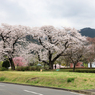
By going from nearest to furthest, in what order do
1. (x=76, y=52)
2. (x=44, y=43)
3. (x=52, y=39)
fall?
1. (x=76, y=52)
2. (x=44, y=43)
3. (x=52, y=39)

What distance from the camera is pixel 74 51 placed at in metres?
44.2

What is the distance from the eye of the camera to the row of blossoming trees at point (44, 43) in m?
43.8

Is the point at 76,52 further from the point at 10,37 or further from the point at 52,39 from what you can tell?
the point at 10,37

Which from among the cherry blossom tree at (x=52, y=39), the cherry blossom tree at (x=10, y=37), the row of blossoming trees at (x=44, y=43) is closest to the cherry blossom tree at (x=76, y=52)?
the row of blossoming trees at (x=44, y=43)

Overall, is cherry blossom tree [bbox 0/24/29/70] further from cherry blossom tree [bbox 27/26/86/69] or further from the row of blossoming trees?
cherry blossom tree [bbox 27/26/86/69]

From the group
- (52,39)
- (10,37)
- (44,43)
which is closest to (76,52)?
(52,39)

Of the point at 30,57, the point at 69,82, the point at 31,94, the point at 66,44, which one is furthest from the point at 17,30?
the point at 31,94

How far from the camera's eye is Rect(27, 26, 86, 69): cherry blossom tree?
44438mm

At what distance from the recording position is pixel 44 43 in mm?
45062

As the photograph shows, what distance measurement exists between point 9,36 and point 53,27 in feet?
39.5

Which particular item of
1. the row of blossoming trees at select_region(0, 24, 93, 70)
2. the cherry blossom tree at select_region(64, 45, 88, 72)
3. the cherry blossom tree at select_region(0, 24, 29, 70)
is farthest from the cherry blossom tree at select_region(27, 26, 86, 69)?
the cherry blossom tree at select_region(0, 24, 29, 70)

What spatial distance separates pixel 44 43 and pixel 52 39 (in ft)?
10.1

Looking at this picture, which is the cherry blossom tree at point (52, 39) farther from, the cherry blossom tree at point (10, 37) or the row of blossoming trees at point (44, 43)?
the cherry blossom tree at point (10, 37)

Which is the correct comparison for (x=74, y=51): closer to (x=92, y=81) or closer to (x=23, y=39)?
(x=23, y=39)
